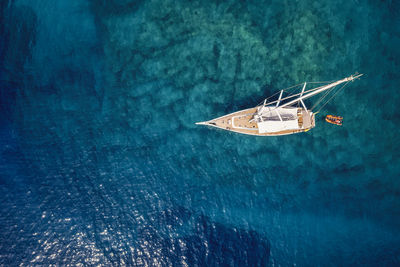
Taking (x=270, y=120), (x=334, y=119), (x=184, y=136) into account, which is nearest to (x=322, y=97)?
(x=334, y=119)

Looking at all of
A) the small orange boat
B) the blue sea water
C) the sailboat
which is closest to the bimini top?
the sailboat

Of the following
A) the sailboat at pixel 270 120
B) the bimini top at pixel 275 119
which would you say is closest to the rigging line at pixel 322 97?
the sailboat at pixel 270 120

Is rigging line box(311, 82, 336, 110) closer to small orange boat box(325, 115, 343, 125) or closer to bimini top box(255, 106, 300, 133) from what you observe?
small orange boat box(325, 115, 343, 125)

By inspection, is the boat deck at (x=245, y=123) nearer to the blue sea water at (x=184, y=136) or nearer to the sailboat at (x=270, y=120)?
the sailboat at (x=270, y=120)

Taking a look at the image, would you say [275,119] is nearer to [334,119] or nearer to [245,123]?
[245,123]

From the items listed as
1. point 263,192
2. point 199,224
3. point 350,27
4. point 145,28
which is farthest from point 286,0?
point 199,224

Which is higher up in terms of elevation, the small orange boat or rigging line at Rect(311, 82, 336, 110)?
rigging line at Rect(311, 82, 336, 110)
